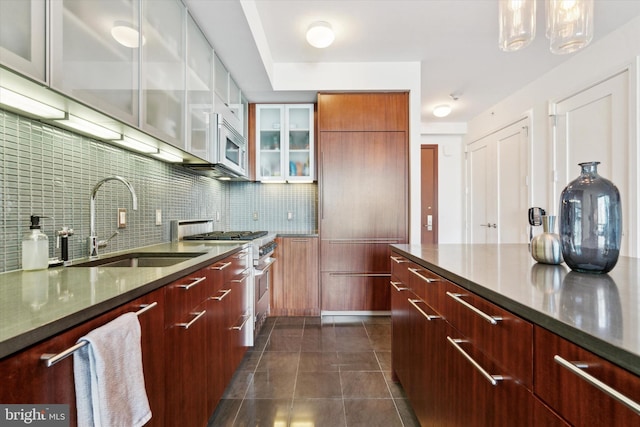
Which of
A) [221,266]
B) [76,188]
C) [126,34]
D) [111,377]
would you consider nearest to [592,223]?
[111,377]

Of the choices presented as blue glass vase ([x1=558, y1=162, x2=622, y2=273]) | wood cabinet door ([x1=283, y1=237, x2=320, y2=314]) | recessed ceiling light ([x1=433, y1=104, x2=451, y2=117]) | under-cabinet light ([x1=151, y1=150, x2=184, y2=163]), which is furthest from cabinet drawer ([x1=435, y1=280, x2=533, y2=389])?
recessed ceiling light ([x1=433, y1=104, x2=451, y2=117])

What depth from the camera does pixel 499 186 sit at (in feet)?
13.8

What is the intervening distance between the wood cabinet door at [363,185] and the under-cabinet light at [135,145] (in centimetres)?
171

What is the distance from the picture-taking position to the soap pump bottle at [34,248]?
3.44 ft

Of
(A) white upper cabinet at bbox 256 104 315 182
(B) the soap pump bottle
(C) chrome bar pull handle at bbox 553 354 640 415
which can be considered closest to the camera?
(C) chrome bar pull handle at bbox 553 354 640 415

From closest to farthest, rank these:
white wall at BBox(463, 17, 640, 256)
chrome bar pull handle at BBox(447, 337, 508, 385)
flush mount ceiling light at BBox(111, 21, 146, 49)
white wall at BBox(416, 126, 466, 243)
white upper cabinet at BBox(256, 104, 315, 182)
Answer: chrome bar pull handle at BBox(447, 337, 508, 385) → flush mount ceiling light at BBox(111, 21, 146, 49) → white wall at BBox(463, 17, 640, 256) → white upper cabinet at BBox(256, 104, 315, 182) → white wall at BBox(416, 126, 466, 243)

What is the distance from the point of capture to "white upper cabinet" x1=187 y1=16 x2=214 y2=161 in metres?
1.87

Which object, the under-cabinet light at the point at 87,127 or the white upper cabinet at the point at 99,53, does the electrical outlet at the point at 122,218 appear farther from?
the white upper cabinet at the point at 99,53

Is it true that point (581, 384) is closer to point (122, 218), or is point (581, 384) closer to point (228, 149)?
point (122, 218)

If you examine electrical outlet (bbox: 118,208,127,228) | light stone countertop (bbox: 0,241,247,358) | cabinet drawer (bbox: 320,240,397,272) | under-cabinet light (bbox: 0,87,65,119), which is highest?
under-cabinet light (bbox: 0,87,65,119)

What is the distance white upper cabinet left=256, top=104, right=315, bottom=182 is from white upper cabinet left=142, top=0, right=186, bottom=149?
1.63 meters

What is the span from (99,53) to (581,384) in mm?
1702

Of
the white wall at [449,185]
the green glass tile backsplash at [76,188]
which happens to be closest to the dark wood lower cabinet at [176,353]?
the green glass tile backsplash at [76,188]

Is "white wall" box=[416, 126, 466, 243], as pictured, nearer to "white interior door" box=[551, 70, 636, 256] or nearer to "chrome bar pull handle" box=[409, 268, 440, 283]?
"white interior door" box=[551, 70, 636, 256]
